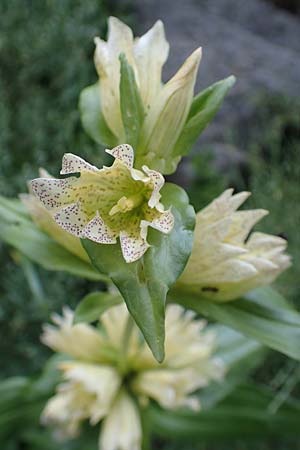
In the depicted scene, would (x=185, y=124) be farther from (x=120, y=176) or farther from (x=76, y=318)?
(x=76, y=318)

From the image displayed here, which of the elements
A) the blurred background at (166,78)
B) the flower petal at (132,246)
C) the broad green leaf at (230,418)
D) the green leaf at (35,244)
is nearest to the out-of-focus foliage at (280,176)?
the blurred background at (166,78)

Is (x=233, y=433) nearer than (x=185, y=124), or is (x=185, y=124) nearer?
(x=185, y=124)

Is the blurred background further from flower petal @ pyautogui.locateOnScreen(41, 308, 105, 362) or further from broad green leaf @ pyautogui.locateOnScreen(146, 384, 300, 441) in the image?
flower petal @ pyautogui.locateOnScreen(41, 308, 105, 362)

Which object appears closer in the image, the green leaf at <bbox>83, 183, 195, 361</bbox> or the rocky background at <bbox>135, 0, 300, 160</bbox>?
the green leaf at <bbox>83, 183, 195, 361</bbox>

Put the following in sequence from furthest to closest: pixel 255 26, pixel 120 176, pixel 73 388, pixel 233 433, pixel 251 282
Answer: pixel 255 26 < pixel 233 433 < pixel 73 388 < pixel 251 282 < pixel 120 176

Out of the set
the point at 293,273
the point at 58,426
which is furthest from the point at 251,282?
the point at 293,273

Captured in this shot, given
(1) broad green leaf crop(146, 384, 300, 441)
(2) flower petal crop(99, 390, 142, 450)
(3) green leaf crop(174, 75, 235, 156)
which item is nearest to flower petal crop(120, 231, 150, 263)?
(3) green leaf crop(174, 75, 235, 156)
